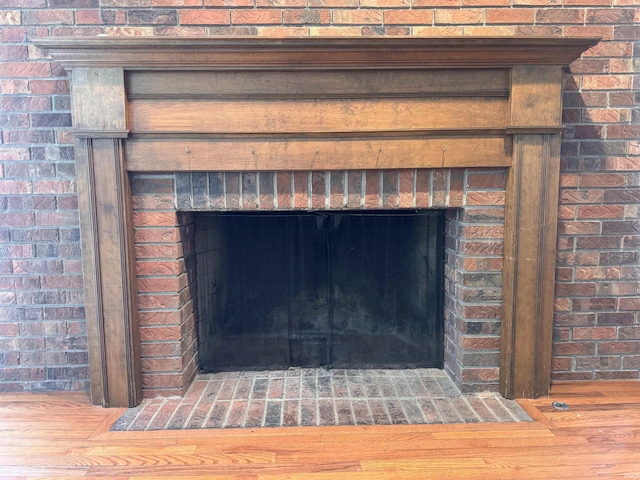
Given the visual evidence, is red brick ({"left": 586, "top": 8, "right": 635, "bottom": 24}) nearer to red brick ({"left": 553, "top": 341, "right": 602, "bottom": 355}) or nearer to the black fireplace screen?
the black fireplace screen

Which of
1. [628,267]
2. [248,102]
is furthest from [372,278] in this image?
[628,267]

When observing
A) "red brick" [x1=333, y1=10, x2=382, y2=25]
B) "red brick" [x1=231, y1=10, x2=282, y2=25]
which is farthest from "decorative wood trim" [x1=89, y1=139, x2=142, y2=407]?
"red brick" [x1=333, y1=10, x2=382, y2=25]

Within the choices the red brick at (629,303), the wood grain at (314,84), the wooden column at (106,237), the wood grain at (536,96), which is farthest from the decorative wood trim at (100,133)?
the red brick at (629,303)

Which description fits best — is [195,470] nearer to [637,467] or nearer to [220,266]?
[220,266]

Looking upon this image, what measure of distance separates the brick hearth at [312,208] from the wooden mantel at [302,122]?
6 cm

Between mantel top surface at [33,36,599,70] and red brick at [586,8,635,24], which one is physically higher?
red brick at [586,8,635,24]

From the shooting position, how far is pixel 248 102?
1862 mm

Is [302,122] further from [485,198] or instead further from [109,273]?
[109,273]

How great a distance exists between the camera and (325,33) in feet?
6.36

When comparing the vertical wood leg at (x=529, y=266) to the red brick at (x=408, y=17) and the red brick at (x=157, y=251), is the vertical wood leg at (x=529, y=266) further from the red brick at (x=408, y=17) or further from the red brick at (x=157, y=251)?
the red brick at (x=157, y=251)

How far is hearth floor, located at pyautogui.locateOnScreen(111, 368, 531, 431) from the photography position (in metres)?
1.84

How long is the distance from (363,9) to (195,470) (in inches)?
78.7

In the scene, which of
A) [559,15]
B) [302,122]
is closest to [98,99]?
[302,122]

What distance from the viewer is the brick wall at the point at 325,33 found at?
6.32 feet
